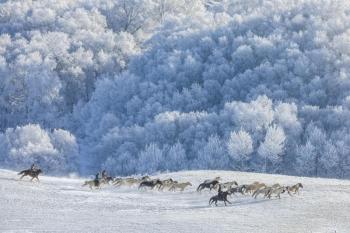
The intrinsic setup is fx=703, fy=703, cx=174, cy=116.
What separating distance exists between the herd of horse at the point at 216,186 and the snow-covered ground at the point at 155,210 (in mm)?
359

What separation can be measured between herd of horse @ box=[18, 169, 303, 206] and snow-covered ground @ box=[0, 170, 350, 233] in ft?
1.18

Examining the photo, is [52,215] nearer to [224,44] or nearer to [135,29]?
[224,44]

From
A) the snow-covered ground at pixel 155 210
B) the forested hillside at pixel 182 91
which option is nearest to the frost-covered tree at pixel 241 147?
the forested hillside at pixel 182 91

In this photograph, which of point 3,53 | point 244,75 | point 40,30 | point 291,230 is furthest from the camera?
point 40,30

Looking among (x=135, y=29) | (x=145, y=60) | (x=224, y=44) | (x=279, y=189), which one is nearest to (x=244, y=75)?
(x=224, y=44)

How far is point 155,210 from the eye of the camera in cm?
2708

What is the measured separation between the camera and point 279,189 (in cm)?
2994

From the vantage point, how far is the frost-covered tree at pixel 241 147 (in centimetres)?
9362

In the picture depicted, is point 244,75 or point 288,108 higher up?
point 244,75

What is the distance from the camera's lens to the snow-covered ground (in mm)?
23531

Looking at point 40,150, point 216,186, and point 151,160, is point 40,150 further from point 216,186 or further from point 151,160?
point 216,186

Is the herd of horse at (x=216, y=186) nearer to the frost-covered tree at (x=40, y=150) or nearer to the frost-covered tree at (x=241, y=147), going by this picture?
the frost-covered tree at (x=241, y=147)

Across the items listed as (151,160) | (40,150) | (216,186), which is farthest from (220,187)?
(40,150)

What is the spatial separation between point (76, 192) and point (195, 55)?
101 metres
